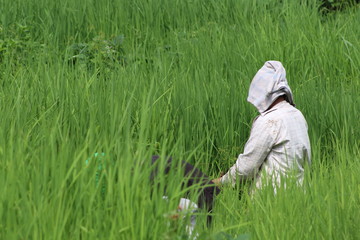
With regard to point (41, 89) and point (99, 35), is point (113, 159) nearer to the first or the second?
point (41, 89)

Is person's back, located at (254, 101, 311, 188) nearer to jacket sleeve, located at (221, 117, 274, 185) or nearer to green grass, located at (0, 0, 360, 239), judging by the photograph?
jacket sleeve, located at (221, 117, 274, 185)

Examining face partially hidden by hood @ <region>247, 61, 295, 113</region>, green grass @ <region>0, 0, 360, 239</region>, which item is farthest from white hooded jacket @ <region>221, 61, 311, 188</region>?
green grass @ <region>0, 0, 360, 239</region>

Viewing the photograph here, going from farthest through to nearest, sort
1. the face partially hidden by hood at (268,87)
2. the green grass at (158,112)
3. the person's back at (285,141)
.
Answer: the face partially hidden by hood at (268,87) → the person's back at (285,141) → the green grass at (158,112)

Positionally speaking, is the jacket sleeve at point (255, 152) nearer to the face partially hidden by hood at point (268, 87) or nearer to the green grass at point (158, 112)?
the face partially hidden by hood at point (268, 87)

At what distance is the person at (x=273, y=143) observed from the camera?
4250 mm

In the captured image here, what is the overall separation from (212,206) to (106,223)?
1.27 metres

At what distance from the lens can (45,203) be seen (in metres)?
2.57

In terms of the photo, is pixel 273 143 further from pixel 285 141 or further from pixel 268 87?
pixel 268 87

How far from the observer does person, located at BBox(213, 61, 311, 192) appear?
13.9 feet

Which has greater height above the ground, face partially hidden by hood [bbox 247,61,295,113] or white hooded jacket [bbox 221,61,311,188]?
face partially hidden by hood [bbox 247,61,295,113]

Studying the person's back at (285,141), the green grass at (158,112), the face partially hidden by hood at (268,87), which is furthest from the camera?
the face partially hidden by hood at (268,87)

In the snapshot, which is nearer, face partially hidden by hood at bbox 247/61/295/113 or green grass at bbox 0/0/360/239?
green grass at bbox 0/0/360/239

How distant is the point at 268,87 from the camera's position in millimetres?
4371

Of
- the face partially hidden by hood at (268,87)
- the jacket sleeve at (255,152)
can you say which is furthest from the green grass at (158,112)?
the face partially hidden by hood at (268,87)
